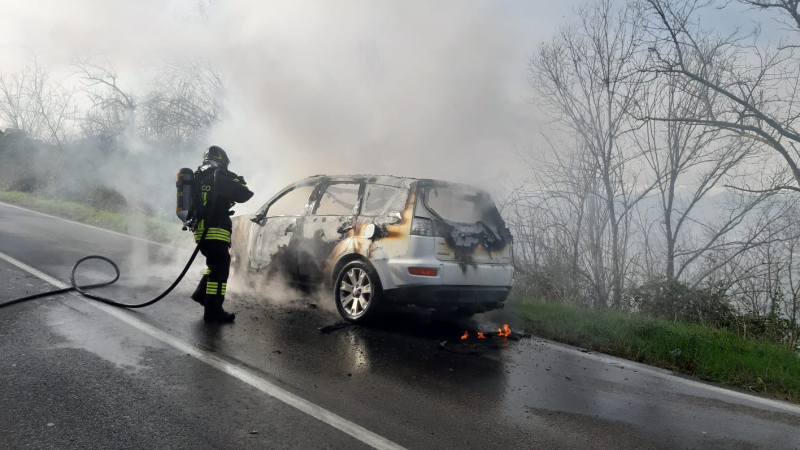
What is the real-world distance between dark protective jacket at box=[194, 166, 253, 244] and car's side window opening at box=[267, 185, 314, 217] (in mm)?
919

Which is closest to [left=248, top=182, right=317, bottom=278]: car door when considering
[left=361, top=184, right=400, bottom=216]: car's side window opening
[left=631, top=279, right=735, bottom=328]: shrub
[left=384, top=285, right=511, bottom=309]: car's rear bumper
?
[left=361, top=184, right=400, bottom=216]: car's side window opening

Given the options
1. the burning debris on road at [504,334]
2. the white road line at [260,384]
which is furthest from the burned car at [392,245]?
the white road line at [260,384]

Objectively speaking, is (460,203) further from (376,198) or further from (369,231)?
(369,231)

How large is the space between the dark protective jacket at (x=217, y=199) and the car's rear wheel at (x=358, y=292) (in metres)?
1.35

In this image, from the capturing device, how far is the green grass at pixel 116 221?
40.8 feet

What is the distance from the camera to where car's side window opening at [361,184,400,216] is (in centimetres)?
595

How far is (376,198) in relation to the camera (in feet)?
19.9

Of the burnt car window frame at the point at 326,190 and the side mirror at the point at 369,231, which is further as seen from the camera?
the burnt car window frame at the point at 326,190

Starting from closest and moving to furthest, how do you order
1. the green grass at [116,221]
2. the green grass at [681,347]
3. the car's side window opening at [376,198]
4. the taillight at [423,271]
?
the green grass at [681,347] → the taillight at [423,271] → the car's side window opening at [376,198] → the green grass at [116,221]

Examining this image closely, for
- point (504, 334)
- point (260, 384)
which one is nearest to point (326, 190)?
point (504, 334)

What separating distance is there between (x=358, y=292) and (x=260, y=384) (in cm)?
209

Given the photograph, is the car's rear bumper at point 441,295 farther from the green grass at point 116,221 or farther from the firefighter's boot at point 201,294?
the green grass at point 116,221

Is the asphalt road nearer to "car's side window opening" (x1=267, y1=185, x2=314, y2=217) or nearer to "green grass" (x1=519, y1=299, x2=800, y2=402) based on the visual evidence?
"green grass" (x1=519, y1=299, x2=800, y2=402)

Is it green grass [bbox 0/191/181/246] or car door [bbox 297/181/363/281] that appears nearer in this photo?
car door [bbox 297/181/363/281]
